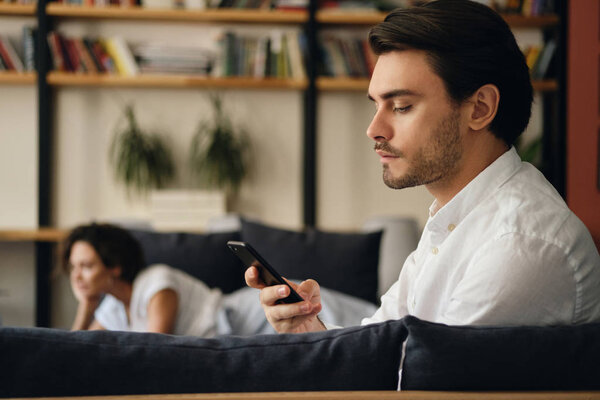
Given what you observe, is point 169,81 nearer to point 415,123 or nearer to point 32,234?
point 32,234

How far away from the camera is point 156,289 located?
2.25m

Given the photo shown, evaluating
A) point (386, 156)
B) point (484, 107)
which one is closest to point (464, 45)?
Answer: point (484, 107)

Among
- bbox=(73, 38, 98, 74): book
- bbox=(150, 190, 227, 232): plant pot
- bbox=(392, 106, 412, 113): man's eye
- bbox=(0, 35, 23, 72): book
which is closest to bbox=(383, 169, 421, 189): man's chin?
bbox=(392, 106, 412, 113): man's eye

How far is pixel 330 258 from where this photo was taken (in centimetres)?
267

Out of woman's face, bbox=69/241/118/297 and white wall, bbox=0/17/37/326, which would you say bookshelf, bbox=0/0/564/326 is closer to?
white wall, bbox=0/17/37/326

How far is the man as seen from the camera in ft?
3.41

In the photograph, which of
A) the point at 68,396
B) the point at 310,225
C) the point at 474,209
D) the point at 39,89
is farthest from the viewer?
the point at 310,225

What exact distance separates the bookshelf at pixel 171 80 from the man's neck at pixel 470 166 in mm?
2641

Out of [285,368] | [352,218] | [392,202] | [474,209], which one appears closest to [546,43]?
[392,202]

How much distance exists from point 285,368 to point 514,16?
3491 millimetres

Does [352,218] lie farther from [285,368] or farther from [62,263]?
[285,368]

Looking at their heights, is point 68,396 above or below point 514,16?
below

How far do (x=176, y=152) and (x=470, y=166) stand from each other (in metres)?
2.95

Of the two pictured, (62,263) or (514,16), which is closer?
(62,263)
